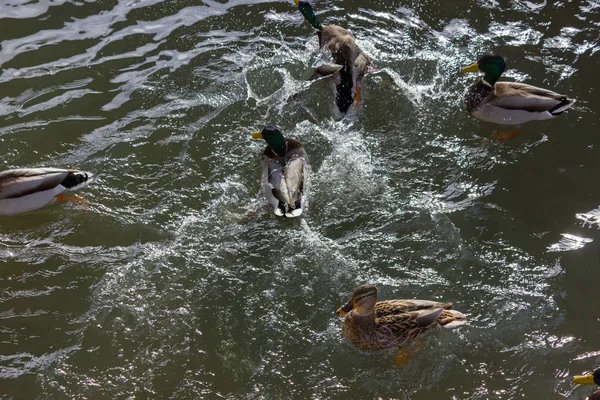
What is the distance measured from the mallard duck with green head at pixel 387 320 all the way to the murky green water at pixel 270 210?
0.16 meters

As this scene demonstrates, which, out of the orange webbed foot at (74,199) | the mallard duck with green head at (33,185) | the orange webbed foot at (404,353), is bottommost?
the orange webbed foot at (404,353)

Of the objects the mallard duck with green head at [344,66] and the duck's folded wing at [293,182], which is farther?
the mallard duck with green head at [344,66]

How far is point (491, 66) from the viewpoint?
6.16 metres

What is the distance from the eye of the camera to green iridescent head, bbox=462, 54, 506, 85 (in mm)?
6125

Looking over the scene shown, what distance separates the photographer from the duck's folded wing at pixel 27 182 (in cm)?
534

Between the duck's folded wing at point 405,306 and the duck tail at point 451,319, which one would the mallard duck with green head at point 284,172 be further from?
the duck tail at point 451,319

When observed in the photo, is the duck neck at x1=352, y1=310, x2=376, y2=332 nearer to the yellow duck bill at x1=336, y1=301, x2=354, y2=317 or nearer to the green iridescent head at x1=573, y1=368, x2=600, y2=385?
the yellow duck bill at x1=336, y1=301, x2=354, y2=317

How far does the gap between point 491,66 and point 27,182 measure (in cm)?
465

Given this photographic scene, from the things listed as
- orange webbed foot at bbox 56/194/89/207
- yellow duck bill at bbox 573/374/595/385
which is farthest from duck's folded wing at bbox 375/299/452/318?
orange webbed foot at bbox 56/194/89/207

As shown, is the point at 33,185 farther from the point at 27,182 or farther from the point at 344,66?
the point at 344,66

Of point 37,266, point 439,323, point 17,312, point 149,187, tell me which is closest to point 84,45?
point 149,187

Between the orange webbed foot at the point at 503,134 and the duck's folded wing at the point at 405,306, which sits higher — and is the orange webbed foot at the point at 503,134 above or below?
above

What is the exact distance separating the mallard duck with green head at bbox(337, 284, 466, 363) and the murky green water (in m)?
0.16

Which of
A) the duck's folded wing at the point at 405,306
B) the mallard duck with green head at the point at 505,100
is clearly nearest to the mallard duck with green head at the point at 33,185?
the duck's folded wing at the point at 405,306
